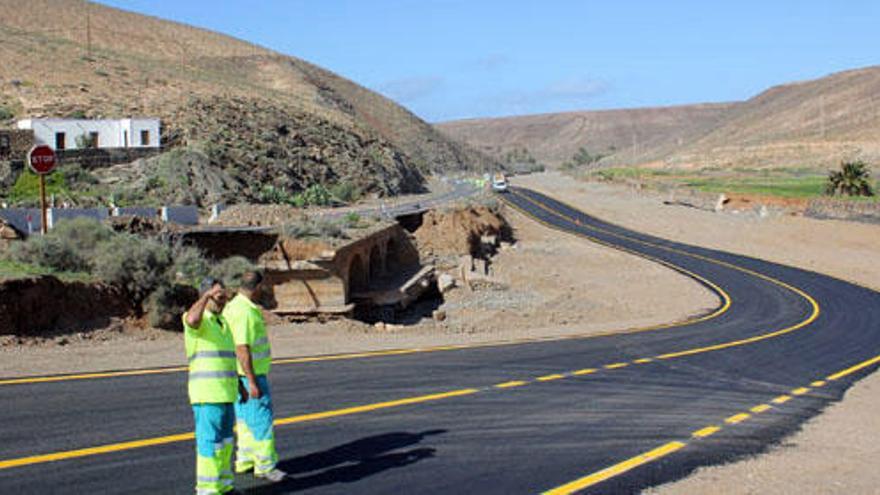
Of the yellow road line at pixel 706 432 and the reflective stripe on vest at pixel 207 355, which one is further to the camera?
the yellow road line at pixel 706 432

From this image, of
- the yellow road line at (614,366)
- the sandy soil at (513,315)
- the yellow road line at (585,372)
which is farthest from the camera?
the yellow road line at (614,366)

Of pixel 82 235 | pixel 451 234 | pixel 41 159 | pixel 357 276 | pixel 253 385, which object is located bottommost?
pixel 357 276

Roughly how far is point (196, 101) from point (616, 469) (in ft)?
212

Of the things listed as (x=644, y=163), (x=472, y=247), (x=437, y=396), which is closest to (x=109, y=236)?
(x=437, y=396)

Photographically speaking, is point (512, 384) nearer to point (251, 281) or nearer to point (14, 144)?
point (251, 281)

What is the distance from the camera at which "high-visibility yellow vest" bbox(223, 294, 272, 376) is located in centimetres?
837

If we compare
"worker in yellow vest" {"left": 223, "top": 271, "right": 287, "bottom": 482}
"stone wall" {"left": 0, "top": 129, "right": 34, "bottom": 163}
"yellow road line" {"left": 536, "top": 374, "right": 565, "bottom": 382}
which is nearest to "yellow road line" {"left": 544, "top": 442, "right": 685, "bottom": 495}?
"worker in yellow vest" {"left": 223, "top": 271, "right": 287, "bottom": 482}

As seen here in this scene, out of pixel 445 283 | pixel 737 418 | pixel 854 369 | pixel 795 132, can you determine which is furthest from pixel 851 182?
pixel 795 132

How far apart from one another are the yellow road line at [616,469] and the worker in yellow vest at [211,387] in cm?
301

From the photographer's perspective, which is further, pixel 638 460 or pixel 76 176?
pixel 76 176

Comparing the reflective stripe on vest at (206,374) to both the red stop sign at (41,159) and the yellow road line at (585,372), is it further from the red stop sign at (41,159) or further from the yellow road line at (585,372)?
the red stop sign at (41,159)

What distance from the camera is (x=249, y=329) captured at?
8391mm

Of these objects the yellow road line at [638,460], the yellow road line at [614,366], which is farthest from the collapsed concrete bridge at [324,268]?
the yellow road line at [638,460]

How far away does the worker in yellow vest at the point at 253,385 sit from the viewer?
27.4 ft
